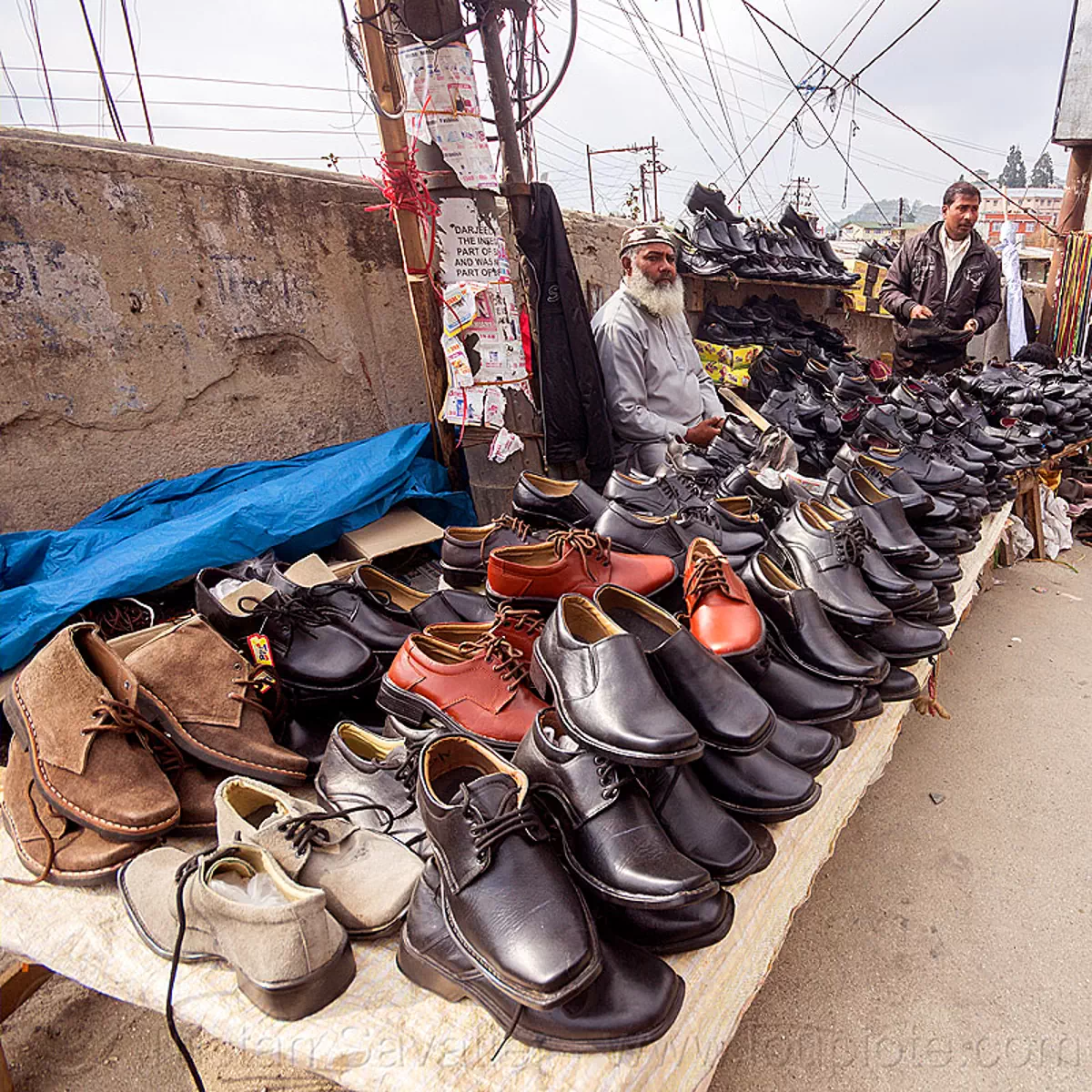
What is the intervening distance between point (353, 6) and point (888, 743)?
10.0 ft

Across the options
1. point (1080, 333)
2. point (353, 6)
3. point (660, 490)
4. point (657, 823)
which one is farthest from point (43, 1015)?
point (1080, 333)

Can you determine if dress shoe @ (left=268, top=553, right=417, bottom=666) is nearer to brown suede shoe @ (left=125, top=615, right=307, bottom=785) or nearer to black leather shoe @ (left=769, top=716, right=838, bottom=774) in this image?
brown suede shoe @ (left=125, top=615, right=307, bottom=785)

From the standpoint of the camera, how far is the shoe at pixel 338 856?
3.02 ft

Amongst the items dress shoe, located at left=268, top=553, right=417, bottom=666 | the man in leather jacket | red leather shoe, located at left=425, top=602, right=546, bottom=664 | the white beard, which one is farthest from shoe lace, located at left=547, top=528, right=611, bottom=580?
the man in leather jacket

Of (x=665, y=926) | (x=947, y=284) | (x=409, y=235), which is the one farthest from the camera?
(x=947, y=284)

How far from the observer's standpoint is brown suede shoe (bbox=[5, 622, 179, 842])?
1033mm

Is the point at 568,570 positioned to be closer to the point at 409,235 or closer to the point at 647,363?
the point at 409,235

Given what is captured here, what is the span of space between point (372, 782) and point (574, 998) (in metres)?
0.50

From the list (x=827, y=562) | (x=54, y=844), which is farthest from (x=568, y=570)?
(x=54, y=844)

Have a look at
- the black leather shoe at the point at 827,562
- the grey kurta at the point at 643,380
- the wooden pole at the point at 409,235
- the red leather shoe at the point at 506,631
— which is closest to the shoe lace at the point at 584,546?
the red leather shoe at the point at 506,631

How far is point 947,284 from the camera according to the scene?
4734 millimetres

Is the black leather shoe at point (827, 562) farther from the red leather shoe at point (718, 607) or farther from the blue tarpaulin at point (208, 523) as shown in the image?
the blue tarpaulin at point (208, 523)

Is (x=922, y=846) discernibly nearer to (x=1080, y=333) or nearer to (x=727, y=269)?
(x=727, y=269)

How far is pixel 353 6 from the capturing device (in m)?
2.44
